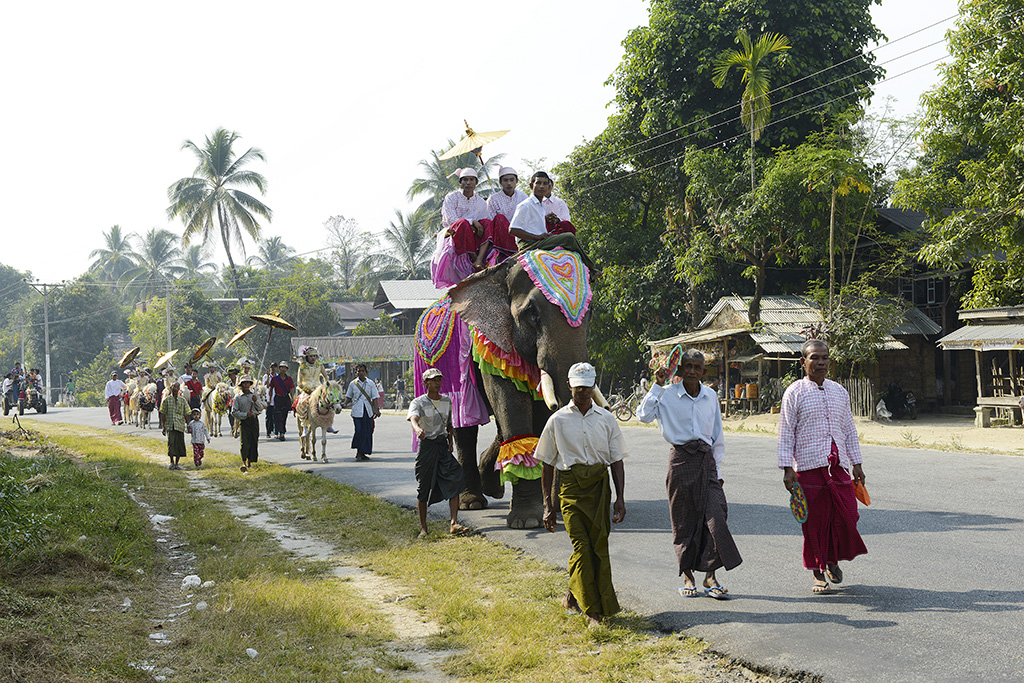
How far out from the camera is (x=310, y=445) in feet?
54.4

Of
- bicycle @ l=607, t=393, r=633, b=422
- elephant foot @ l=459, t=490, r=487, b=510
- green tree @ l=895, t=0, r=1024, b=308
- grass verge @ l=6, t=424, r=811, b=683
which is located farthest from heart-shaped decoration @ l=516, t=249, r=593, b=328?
bicycle @ l=607, t=393, r=633, b=422

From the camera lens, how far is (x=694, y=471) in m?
5.61

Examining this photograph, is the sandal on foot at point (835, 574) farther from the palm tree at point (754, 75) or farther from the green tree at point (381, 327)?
the green tree at point (381, 327)

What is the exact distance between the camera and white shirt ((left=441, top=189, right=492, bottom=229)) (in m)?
9.66

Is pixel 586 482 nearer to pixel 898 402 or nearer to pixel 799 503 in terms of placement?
pixel 799 503

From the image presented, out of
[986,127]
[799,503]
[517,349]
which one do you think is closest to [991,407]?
[986,127]

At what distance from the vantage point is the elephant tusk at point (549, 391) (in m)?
7.27

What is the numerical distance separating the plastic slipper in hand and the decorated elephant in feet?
7.11

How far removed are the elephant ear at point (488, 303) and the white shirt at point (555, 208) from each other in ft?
2.08

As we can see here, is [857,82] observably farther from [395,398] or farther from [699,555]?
[699,555]

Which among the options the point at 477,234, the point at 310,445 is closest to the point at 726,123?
the point at 310,445

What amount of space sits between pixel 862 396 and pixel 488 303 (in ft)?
57.0

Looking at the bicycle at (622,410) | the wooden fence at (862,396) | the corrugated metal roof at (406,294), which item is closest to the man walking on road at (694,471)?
the wooden fence at (862,396)

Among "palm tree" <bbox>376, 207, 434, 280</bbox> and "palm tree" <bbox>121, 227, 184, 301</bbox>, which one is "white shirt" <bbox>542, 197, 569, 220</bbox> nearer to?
"palm tree" <bbox>376, 207, 434, 280</bbox>
